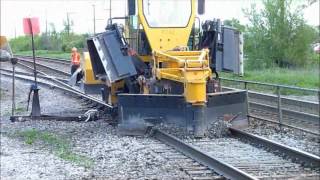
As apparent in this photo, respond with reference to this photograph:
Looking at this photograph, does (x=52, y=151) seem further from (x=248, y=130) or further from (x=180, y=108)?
(x=248, y=130)

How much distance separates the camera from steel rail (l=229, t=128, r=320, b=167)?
9320mm

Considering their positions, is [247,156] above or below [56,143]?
above

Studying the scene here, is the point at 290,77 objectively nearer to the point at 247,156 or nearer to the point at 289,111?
the point at 289,111

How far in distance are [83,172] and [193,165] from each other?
170 cm

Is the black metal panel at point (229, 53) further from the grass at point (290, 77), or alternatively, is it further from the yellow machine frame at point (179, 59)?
the grass at point (290, 77)

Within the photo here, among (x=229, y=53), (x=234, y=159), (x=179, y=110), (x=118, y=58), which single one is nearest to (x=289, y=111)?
(x=229, y=53)

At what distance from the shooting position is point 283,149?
10344mm

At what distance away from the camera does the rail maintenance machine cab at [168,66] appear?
1227cm

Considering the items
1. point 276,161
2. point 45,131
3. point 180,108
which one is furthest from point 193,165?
point 45,131

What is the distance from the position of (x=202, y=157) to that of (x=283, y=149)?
1.45 m

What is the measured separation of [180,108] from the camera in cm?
1227

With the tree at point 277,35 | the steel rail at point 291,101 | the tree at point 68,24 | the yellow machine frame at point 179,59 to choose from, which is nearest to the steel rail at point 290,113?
the steel rail at point 291,101

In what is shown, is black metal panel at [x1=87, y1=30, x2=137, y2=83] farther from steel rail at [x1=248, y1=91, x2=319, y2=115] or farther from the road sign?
the road sign

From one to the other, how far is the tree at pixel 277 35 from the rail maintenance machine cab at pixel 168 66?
14.1m
